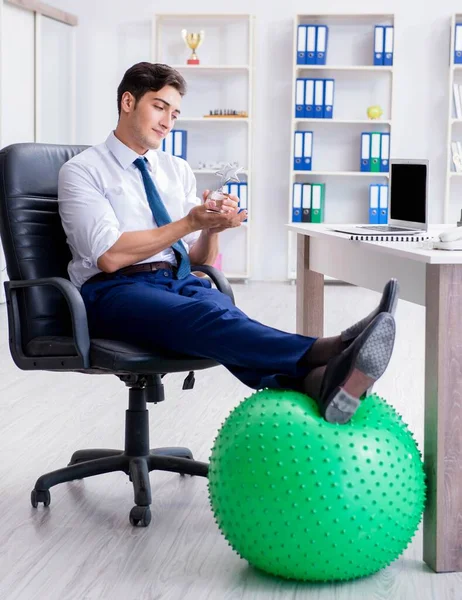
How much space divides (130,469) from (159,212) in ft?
2.14

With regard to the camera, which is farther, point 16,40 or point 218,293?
point 16,40

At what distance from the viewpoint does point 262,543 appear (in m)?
1.84

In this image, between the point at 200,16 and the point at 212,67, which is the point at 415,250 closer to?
the point at 212,67

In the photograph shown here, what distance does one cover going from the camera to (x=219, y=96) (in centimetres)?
734

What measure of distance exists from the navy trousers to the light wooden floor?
0.41 m

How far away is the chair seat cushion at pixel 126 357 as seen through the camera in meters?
2.20

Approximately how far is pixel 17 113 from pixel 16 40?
1.49 ft

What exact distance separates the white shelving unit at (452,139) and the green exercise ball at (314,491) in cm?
540

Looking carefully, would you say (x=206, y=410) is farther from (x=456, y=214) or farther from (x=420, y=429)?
(x=456, y=214)

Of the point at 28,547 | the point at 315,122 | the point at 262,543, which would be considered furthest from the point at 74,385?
the point at 315,122

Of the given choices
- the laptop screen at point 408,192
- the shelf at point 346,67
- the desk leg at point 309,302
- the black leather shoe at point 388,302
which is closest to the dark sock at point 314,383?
the black leather shoe at point 388,302

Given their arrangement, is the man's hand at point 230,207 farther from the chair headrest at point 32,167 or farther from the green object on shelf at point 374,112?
the green object on shelf at point 374,112

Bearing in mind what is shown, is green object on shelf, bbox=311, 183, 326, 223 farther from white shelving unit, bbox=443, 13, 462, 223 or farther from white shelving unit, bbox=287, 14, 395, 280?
white shelving unit, bbox=443, 13, 462, 223

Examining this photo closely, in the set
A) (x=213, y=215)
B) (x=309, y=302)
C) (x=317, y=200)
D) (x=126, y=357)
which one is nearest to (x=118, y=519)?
(x=126, y=357)
